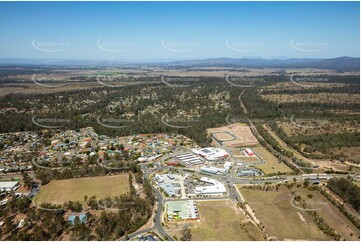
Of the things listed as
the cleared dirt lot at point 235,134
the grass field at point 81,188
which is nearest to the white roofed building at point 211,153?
the cleared dirt lot at point 235,134

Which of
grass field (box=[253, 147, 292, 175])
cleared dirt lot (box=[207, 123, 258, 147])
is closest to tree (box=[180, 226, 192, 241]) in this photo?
grass field (box=[253, 147, 292, 175])

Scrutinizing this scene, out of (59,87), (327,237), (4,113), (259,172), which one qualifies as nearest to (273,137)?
(259,172)

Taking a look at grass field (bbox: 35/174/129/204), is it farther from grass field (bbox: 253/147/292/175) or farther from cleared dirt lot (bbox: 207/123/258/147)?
cleared dirt lot (bbox: 207/123/258/147)

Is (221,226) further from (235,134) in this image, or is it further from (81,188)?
(235,134)

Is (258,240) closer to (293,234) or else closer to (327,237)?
(293,234)

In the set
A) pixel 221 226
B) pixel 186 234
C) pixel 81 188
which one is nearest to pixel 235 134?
pixel 221 226
